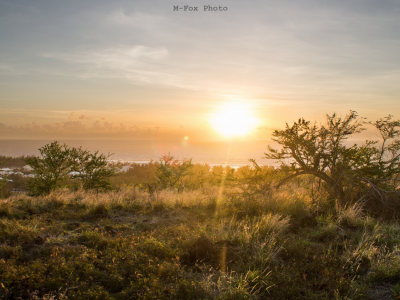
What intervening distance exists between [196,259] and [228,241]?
34.8 inches

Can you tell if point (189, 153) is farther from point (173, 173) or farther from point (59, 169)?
point (59, 169)

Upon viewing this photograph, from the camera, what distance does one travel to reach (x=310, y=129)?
8352 millimetres

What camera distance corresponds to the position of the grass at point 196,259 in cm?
375

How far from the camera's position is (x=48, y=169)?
1378 cm

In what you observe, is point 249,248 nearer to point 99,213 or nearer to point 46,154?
point 99,213

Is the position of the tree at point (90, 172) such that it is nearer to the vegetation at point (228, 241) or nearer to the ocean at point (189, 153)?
A: the vegetation at point (228, 241)

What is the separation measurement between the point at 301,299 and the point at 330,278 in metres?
0.75

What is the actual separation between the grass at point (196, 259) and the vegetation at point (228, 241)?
2 centimetres

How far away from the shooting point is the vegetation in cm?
382

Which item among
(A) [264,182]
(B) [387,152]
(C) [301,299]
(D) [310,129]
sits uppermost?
(D) [310,129]

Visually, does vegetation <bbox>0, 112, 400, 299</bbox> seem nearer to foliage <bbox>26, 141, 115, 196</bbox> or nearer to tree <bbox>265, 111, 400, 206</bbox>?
tree <bbox>265, 111, 400, 206</bbox>

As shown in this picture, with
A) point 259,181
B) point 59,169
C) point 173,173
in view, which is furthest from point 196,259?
point 173,173

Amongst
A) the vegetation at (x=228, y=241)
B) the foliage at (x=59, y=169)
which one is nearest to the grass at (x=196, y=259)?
the vegetation at (x=228, y=241)

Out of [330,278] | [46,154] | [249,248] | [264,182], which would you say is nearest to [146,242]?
[249,248]
